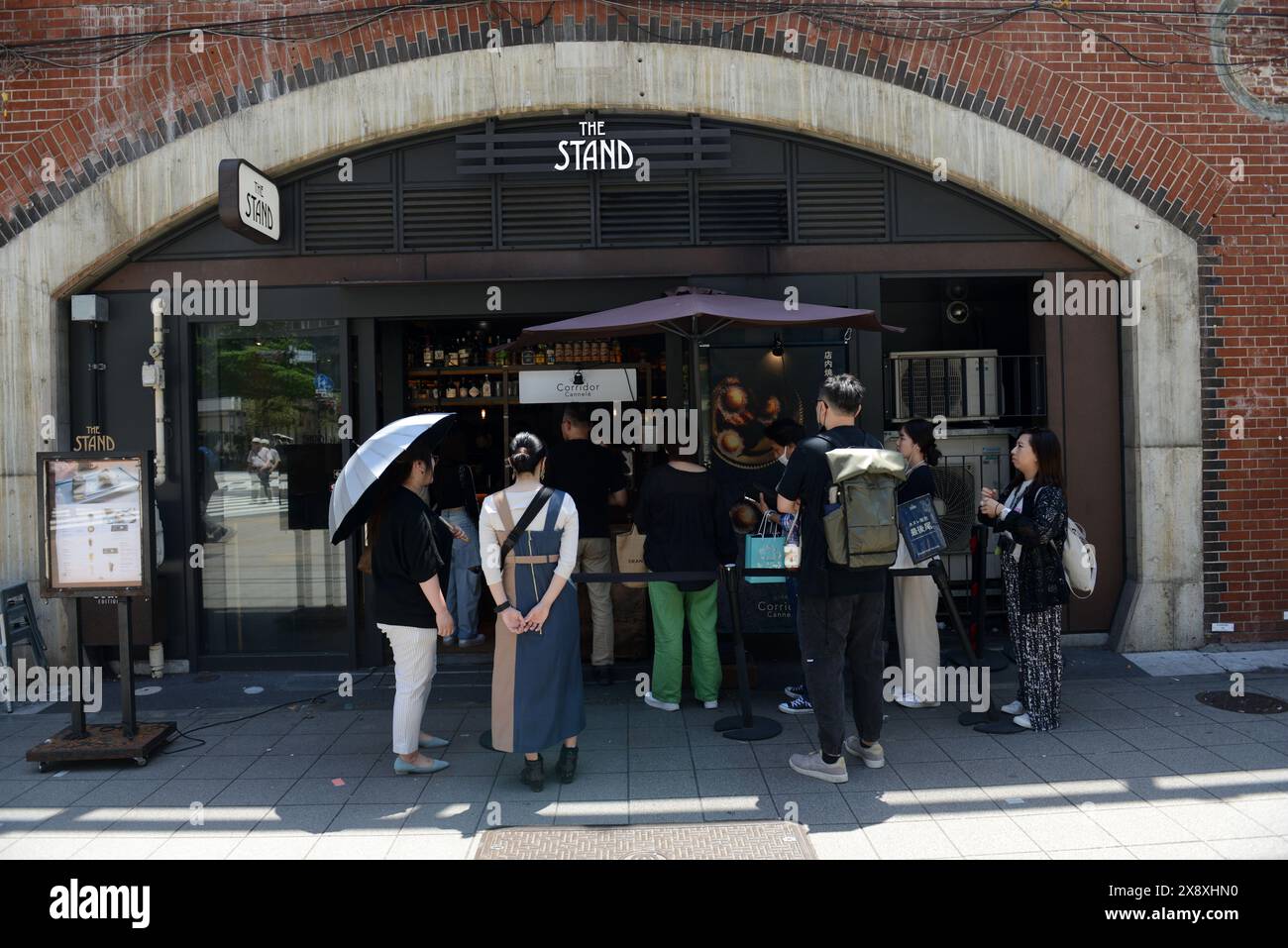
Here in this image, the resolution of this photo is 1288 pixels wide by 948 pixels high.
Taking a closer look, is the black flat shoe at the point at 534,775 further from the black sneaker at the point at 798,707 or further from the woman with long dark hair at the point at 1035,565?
the woman with long dark hair at the point at 1035,565

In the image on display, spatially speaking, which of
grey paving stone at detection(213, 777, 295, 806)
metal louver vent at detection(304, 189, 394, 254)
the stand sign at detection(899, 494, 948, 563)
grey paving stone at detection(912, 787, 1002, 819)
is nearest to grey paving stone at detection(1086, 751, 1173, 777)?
grey paving stone at detection(912, 787, 1002, 819)

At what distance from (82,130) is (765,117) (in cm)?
565

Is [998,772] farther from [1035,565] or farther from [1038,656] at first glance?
[1035,565]

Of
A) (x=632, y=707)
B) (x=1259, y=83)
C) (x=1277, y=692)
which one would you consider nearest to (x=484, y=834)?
(x=632, y=707)

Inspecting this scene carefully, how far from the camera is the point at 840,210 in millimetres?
7766

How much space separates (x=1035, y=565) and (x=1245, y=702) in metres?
2.09

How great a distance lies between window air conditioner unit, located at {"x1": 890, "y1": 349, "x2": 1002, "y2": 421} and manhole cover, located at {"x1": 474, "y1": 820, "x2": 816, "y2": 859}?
4712 mm

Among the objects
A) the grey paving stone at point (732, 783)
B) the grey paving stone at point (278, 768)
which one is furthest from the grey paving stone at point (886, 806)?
the grey paving stone at point (278, 768)

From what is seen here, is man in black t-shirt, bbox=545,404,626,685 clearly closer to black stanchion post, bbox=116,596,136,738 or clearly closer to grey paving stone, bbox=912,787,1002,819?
grey paving stone, bbox=912,787,1002,819

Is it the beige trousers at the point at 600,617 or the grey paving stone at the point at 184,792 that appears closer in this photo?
the grey paving stone at the point at 184,792

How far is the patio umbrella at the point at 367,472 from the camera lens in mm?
4996

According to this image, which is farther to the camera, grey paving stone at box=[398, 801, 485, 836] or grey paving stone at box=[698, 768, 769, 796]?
grey paving stone at box=[698, 768, 769, 796]

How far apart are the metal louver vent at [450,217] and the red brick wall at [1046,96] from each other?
112 centimetres

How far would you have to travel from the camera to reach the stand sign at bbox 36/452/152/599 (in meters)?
5.79
